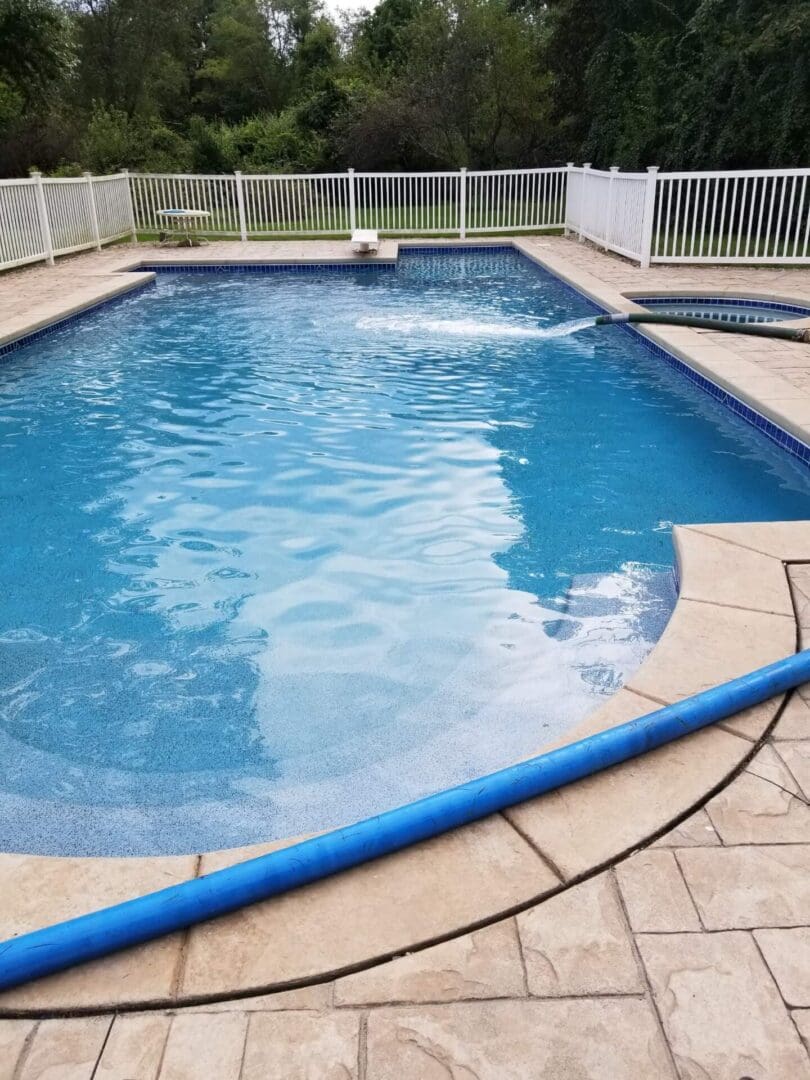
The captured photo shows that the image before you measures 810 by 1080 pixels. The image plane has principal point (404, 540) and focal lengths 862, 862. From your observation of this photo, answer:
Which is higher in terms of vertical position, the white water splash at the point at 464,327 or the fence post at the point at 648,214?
the fence post at the point at 648,214

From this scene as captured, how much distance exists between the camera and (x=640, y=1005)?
152 centimetres

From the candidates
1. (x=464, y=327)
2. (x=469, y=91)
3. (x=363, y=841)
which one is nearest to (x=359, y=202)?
(x=469, y=91)

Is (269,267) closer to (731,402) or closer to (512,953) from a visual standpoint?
(731,402)

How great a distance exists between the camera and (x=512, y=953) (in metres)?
1.63

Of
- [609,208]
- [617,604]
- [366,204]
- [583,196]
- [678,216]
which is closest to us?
[617,604]

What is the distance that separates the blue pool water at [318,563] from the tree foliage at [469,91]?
8919 millimetres

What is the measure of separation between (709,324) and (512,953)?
661 centimetres

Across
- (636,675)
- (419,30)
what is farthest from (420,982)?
(419,30)

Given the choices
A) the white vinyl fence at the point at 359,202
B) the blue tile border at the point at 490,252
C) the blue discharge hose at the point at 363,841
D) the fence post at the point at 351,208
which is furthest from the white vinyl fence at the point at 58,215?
the blue discharge hose at the point at 363,841

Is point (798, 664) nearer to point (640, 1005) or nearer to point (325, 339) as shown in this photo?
point (640, 1005)

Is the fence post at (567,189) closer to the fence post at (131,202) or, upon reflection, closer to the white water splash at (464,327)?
the white water splash at (464,327)

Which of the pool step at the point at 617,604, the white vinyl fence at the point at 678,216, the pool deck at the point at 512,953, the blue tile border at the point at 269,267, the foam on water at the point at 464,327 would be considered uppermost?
the white vinyl fence at the point at 678,216

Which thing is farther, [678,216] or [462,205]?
[462,205]

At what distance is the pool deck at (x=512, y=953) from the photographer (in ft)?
4.72
